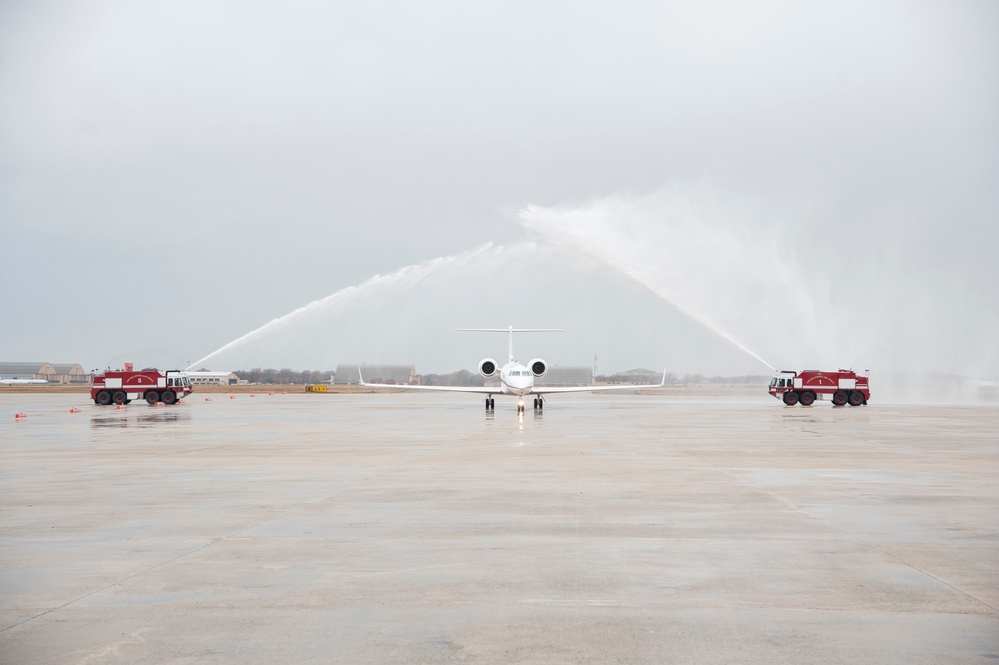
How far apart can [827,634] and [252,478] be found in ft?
41.0

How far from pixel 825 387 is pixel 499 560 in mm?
46777

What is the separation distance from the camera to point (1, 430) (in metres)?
31.7

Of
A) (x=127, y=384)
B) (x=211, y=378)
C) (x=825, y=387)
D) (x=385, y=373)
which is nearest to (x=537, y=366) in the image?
(x=825, y=387)

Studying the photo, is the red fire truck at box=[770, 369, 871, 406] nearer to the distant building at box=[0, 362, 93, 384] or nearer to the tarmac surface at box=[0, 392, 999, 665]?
the tarmac surface at box=[0, 392, 999, 665]

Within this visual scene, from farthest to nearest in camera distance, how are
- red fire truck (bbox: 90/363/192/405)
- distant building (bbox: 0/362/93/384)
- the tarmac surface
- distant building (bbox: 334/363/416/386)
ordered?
distant building (bbox: 0/362/93/384) < distant building (bbox: 334/363/416/386) < red fire truck (bbox: 90/363/192/405) < the tarmac surface

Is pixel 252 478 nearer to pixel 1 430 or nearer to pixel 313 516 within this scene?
pixel 313 516

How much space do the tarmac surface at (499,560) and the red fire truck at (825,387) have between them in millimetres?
32582

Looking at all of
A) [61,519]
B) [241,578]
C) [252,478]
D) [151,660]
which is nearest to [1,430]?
[252,478]

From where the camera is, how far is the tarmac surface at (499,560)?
606 centimetres

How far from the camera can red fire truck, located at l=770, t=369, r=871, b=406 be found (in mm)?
50688

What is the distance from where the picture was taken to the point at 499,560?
28.7 feet

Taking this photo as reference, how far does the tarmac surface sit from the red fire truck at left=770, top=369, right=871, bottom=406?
32.6 meters

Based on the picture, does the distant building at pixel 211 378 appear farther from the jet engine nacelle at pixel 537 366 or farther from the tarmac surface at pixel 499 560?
the tarmac surface at pixel 499 560

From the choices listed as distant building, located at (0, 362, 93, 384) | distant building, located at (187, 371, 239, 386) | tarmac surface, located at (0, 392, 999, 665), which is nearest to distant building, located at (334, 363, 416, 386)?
distant building, located at (187, 371, 239, 386)
